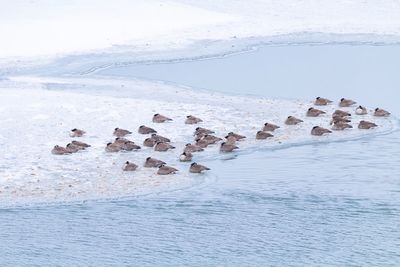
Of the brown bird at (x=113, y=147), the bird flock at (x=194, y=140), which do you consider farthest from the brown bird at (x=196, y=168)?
the brown bird at (x=113, y=147)

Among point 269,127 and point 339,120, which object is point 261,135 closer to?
point 269,127

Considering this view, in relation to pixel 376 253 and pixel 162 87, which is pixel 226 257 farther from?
pixel 162 87

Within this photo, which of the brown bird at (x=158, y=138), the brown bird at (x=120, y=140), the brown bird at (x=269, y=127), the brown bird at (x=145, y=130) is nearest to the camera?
the brown bird at (x=120, y=140)

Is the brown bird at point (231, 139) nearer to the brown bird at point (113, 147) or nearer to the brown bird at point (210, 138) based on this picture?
the brown bird at point (210, 138)

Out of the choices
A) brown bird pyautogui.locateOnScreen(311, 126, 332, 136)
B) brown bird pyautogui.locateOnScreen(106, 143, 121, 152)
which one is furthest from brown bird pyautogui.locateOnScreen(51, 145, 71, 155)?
brown bird pyautogui.locateOnScreen(311, 126, 332, 136)

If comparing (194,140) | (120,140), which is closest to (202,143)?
(194,140)

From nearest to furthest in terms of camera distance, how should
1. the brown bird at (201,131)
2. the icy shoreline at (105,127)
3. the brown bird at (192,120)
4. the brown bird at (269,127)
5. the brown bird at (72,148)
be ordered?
the icy shoreline at (105,127) < the brown bird at (72,148) < the brown bird at (201,131) < the brown bird at (269,127) < the brown bird at (192,120)
